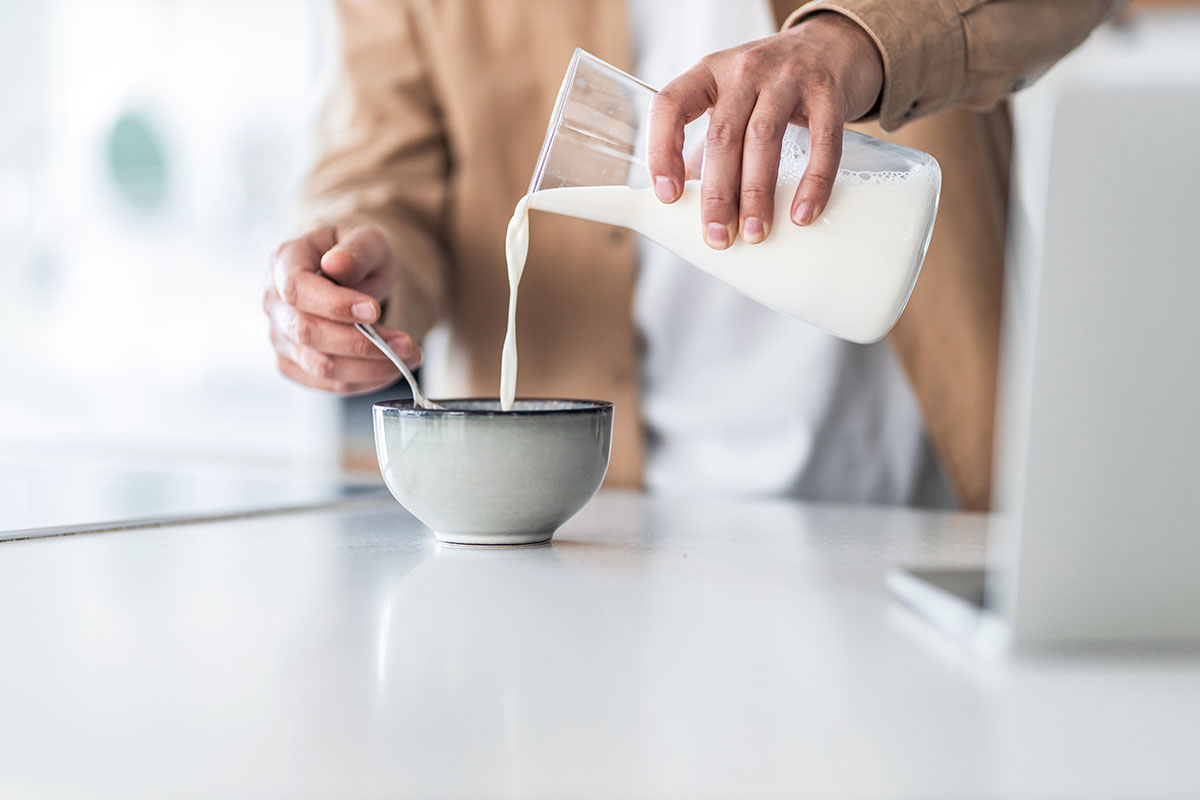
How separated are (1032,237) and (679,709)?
0.23 m

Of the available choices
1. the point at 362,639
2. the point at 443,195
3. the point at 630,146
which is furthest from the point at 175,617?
the point at 443,195

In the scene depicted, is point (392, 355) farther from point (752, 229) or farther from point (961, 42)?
point (961, 42)

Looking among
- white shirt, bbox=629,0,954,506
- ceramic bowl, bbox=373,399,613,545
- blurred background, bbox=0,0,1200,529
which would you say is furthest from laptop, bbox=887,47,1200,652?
blurred background, bbox=0,0,1200,529

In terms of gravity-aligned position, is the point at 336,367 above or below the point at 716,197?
below

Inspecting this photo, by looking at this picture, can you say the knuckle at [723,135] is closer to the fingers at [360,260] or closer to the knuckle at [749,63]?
the knuckle at [749,63]

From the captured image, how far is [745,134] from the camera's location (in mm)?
675

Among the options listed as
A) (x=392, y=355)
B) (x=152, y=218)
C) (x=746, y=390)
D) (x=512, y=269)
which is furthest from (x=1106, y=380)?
(x=152, y=218)

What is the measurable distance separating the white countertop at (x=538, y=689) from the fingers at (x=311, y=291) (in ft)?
0.88

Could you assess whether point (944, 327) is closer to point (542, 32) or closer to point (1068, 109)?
point (542, 32)

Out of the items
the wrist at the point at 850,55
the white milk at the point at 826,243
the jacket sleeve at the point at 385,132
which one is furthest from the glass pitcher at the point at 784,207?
the jacket sleeve at the point at 385,132

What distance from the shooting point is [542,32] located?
130 centimetres

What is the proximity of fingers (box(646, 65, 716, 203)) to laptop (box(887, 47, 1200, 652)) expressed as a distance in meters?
0.28

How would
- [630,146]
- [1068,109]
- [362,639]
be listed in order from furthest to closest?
[630,146], [362,639], [1068,109]

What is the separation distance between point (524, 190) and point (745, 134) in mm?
706
